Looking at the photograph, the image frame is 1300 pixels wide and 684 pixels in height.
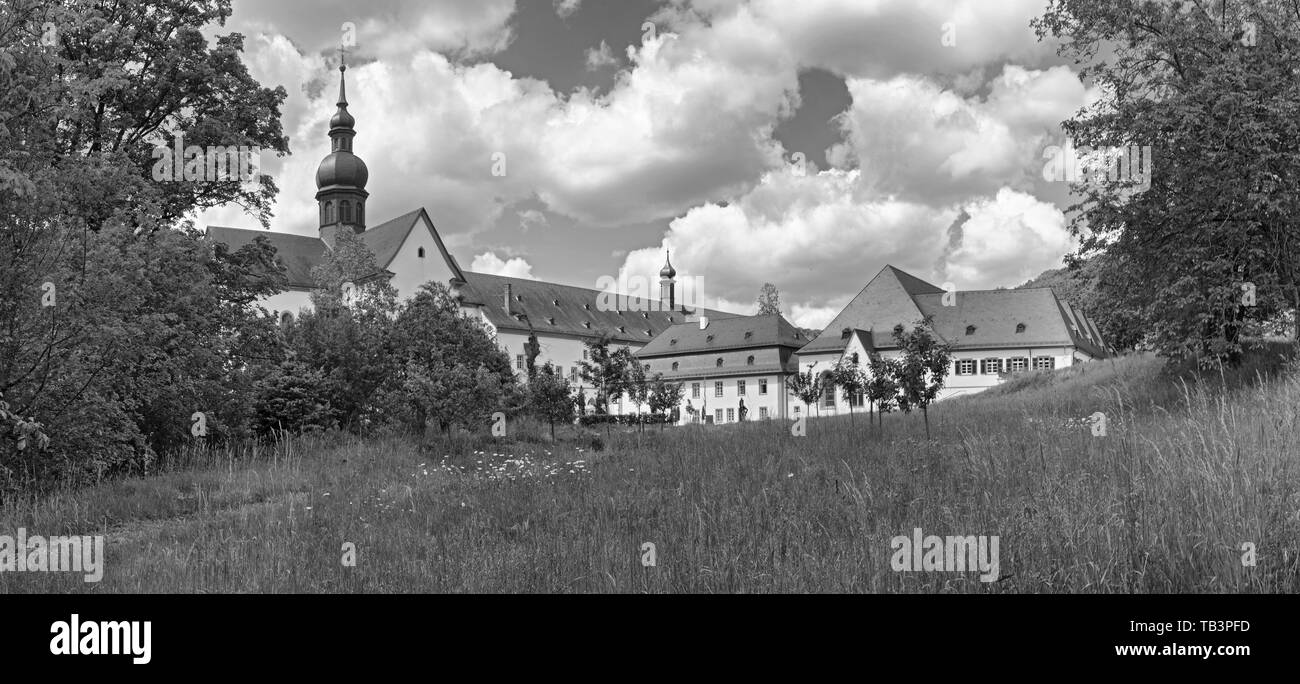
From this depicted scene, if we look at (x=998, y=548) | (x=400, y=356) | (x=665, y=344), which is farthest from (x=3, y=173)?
(x=665, y=344)

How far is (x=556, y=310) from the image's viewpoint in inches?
3570

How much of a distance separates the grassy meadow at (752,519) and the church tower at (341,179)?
57299 millimetres

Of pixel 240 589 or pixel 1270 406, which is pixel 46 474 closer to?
pixel 240 589

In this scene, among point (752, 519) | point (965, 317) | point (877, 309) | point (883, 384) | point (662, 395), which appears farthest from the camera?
point (965, 317)

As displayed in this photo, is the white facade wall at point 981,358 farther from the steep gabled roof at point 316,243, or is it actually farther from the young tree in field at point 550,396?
the young tree in field at point 550,396

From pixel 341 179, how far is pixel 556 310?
30.0 meters

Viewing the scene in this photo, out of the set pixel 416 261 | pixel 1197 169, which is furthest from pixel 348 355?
pixel 416 261

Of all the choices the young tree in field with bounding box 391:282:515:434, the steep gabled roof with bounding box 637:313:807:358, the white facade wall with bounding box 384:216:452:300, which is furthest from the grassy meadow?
the steep gabled roof with bounding box 637:313:807:358

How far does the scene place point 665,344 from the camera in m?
79.0

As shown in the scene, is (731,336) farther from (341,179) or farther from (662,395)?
(662,395)

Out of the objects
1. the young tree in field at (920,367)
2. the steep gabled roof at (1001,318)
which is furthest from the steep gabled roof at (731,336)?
the young tree in field at (920,367)

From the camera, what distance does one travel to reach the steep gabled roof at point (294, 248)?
210ft

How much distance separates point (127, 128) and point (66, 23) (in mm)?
11585
